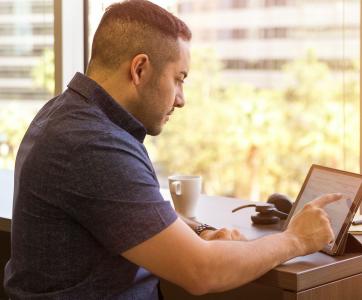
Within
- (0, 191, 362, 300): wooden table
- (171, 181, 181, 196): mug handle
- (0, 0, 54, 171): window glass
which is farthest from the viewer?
(0, 0, 54, 171): window glass

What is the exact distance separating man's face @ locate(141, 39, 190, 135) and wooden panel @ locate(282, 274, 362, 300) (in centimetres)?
46

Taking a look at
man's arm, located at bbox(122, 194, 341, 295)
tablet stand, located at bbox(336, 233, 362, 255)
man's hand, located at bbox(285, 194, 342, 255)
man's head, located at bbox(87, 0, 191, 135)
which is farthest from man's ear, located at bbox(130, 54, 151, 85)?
tablet stand, located at bbox(336, 233, 362, 255)

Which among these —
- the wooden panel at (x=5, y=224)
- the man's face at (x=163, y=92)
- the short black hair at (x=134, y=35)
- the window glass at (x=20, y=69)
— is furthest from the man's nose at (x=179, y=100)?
the window glass at (x=20, y=69)

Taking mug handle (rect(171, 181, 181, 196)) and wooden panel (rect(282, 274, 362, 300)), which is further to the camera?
mug handle (rect(171, 181, 181, 196))

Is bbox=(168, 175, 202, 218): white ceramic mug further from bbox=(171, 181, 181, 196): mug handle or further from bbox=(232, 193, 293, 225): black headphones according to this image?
bbox=(232, 193, 293, 225): black headphones

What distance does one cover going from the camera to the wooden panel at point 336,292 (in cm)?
133

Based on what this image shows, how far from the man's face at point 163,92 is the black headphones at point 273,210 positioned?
0.39 metres

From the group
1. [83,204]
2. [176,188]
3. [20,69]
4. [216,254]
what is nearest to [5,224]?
[176,188]

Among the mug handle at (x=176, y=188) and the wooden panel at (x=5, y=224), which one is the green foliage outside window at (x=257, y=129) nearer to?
the mug handle at (x=176, y=188)

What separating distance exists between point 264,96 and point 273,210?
42.7 inches

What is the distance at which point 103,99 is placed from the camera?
137cm

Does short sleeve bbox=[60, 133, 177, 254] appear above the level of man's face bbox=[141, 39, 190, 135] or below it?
below

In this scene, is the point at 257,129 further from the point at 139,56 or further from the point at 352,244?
the point at 139,56

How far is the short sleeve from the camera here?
122 cm
